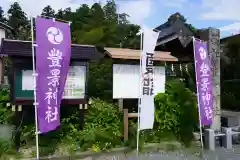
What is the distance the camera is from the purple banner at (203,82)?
22.5 ft

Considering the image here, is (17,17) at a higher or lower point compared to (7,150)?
higher

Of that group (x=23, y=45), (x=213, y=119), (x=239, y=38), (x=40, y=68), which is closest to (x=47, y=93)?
(x=40, y=68)

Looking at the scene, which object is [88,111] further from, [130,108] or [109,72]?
[109,72]

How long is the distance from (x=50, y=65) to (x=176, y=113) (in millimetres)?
3899

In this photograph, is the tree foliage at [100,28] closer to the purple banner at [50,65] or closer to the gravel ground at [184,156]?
the purple banner at [50,65]

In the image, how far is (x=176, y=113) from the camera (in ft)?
24.1

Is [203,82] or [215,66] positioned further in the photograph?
[215,66]

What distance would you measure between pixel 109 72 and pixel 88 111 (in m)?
2.42

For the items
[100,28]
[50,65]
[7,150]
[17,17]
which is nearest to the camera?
[50,65]

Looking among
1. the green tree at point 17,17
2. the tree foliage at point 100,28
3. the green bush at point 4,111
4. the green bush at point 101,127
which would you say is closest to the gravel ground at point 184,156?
the green bush at point 101,127

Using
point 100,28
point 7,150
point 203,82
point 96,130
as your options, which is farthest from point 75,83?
point 100,28

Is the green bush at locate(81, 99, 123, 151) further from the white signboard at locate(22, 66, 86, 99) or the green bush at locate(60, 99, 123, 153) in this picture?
the white signboard at locate(22, 66, 86, 99)

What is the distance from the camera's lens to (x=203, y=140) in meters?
7.24

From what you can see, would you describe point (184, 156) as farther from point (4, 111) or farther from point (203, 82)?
point (4, 111)
